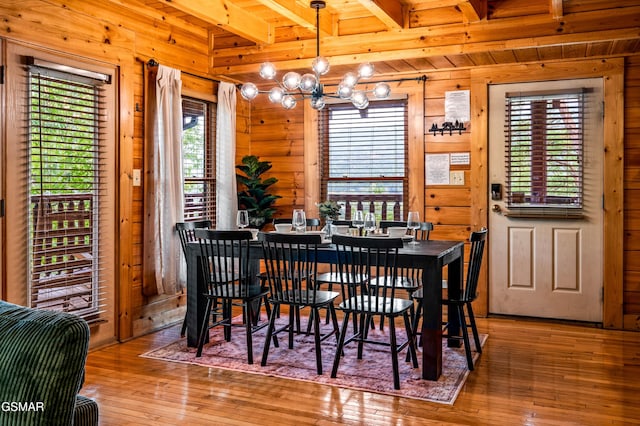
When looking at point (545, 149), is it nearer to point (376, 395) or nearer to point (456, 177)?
point (456, 177)

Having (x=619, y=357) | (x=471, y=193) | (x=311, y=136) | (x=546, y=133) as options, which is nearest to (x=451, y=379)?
(x=619, y=357)

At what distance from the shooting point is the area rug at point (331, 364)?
345 centimetres

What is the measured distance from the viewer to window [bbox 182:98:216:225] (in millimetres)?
5324

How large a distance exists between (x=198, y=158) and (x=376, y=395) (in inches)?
120

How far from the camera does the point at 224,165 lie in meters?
5.62

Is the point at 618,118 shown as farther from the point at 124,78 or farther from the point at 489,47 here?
the point at 124,78

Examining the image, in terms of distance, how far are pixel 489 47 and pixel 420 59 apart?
60cm

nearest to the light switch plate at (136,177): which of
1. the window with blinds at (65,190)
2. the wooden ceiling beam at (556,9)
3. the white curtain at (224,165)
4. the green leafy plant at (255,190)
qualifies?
the window with blinds at (65,190)

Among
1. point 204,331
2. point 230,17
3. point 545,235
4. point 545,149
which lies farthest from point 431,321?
point 230,17

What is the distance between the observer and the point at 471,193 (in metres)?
5.34

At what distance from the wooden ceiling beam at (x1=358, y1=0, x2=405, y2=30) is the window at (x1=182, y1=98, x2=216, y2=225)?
6.28 ft

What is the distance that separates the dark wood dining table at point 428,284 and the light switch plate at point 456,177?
4.03 ft

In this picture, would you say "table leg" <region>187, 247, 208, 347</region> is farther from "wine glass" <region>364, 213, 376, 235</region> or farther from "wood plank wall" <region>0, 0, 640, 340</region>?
Answer: "wine glass" <region>364, 213, 376, 235</region>

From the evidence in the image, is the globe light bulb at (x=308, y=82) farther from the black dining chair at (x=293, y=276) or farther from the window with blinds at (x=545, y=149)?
the window with blinds at (x=545, y=149)
